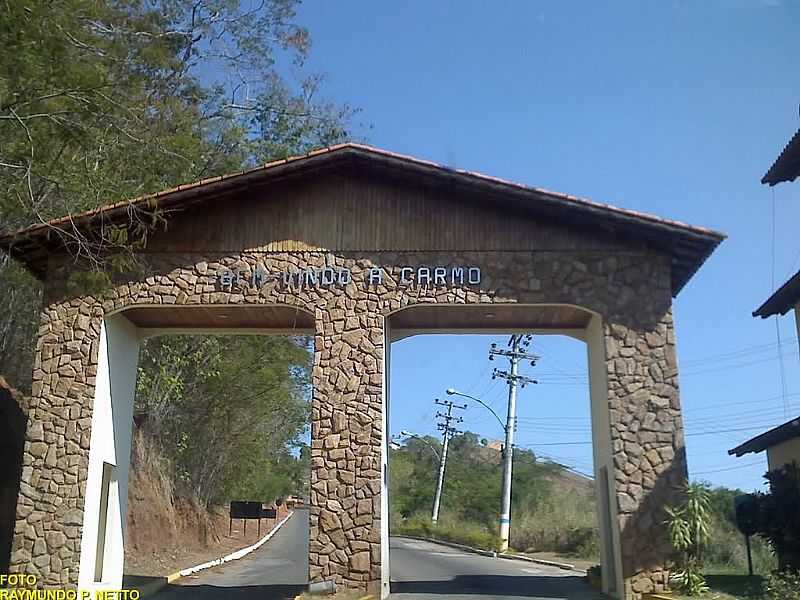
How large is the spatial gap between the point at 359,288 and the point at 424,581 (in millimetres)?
6691

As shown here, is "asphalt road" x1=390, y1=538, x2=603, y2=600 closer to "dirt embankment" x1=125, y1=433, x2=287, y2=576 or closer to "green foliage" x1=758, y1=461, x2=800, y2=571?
"green foliage" x1=758, y1=461, x2=800, y2=571

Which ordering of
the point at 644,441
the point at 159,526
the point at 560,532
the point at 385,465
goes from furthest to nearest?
the point at 560,532, the point at 159,526, the point at 385,465, the point at 644,441

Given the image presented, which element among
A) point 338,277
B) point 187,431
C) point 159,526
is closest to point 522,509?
point 187,431

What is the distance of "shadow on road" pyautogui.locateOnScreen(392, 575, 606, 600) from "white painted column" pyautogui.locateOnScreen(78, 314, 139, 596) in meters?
5.21

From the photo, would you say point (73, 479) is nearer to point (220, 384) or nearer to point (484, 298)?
point (484, 298)

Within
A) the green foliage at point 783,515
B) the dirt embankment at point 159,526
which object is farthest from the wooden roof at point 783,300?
the dirt embankment at point 159,526

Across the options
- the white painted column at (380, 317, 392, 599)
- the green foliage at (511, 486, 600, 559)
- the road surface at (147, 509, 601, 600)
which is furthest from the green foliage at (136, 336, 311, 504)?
the green foliage at (511, 486, 600, 559)

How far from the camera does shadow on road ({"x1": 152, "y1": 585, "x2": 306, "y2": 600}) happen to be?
51.1ft

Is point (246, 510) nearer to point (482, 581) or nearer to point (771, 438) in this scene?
point (482, 581)

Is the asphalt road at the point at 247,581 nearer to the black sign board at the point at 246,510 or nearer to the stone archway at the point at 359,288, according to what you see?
the stone archway at the point at 359,288

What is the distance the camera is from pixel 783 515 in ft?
49.5

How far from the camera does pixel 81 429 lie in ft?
47.9

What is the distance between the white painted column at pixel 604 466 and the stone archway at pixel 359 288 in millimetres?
110

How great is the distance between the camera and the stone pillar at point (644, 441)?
13617mm
